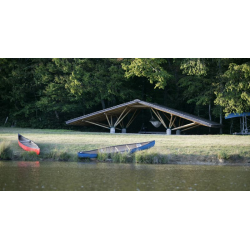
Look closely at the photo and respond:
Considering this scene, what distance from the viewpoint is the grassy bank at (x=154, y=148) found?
12.8 metres

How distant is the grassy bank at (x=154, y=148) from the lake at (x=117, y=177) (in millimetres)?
993

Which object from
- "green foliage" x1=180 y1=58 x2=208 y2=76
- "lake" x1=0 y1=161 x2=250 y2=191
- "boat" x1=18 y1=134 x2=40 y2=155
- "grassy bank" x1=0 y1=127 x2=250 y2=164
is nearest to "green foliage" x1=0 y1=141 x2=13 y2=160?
"grassy bank" x1=0 y1=127 x2=250 y2=164

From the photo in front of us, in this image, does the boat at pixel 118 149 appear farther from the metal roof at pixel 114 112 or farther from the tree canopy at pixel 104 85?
the tree canopy at pixel 104 85

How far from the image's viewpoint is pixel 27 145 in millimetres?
13406

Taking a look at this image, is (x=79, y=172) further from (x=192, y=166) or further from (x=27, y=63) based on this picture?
(x=27, y=63)

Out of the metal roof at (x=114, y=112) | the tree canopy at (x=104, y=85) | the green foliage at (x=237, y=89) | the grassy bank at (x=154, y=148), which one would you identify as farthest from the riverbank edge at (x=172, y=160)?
the metal roof at (x=114, y=112)

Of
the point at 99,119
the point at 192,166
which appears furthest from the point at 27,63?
the point at 192,166

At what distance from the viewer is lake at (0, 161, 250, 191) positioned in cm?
821

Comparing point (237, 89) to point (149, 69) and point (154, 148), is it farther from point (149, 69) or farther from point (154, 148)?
point (154, 148)

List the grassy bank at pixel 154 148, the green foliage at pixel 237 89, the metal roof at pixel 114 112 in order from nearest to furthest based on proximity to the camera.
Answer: the grassy bank at pixel 154 148, the green foliage at pixel 237 89, the metal roof at pixel 114 112

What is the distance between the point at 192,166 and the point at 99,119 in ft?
27.4

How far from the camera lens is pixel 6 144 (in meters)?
13.3

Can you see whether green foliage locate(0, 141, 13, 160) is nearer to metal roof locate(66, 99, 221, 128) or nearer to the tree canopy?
the tree canopy
